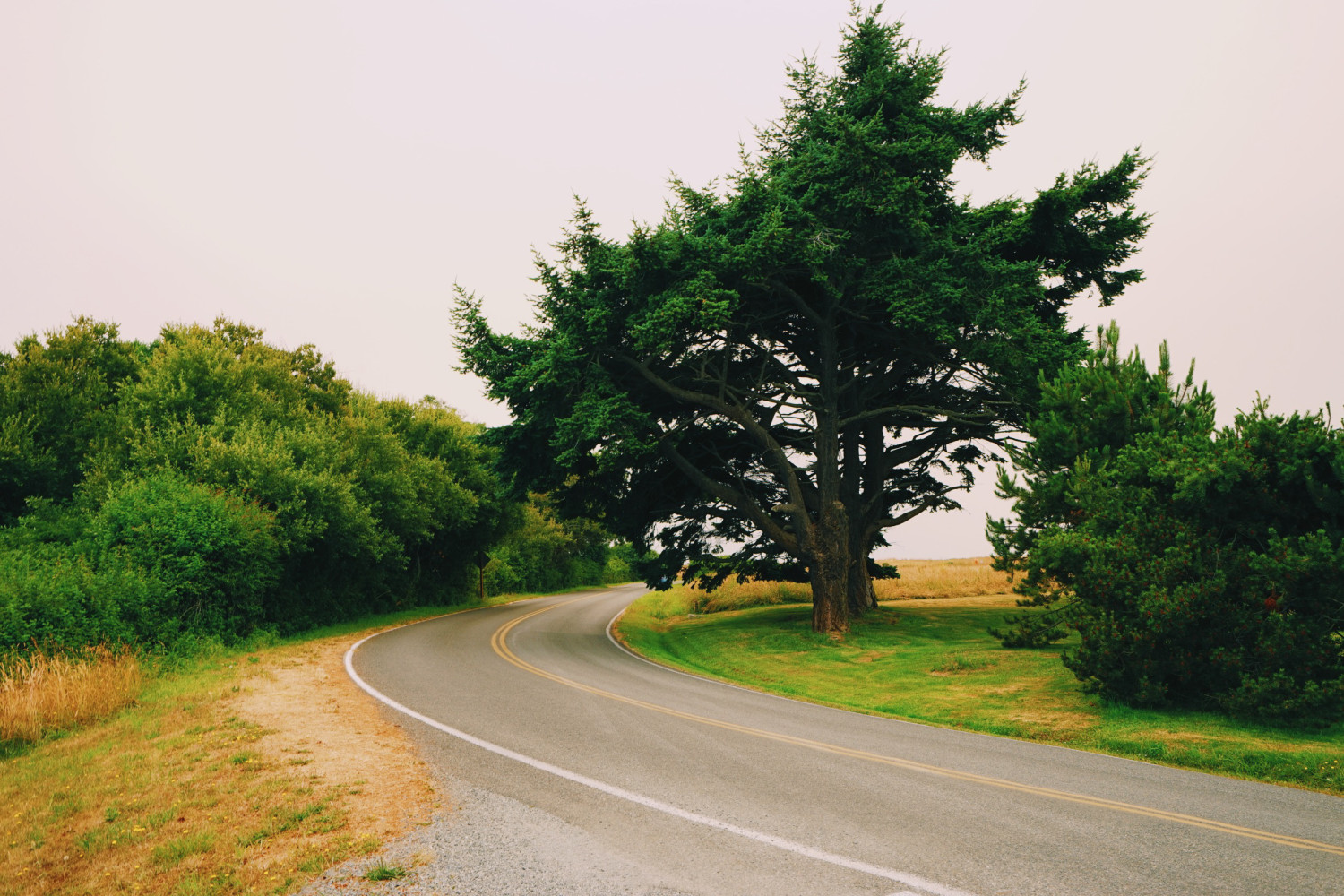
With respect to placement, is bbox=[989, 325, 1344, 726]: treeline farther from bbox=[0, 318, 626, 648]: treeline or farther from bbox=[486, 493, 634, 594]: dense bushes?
bbox=[486, 493, 634, 594]: dense bushes

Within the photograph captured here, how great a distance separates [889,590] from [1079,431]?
26.3 m

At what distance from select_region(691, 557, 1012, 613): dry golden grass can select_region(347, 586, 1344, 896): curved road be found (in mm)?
25007

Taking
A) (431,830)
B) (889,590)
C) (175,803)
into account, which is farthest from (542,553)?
(431,830)

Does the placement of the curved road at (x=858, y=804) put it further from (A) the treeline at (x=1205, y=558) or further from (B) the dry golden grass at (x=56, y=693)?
(B) the dry golden grass at (x=56, y=693)

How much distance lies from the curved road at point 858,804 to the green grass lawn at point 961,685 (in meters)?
0.95

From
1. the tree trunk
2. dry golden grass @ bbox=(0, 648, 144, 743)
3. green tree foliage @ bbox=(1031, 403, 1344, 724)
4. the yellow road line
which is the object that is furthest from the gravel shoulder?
the tree trunk

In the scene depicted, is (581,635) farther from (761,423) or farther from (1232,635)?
(1232,635)

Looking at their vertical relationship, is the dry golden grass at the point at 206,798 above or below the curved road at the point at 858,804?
below

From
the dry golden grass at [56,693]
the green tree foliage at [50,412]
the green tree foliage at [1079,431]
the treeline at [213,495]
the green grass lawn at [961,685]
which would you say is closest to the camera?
the green grass lawn at [961,685]

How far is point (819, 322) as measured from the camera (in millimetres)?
23172

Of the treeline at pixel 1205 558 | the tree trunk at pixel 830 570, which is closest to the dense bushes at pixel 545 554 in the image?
the tree trunk at pixel 830 570

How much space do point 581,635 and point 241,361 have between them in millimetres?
21229

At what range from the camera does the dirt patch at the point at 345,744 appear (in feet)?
22.1

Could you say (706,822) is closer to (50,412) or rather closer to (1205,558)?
(1205,558)
